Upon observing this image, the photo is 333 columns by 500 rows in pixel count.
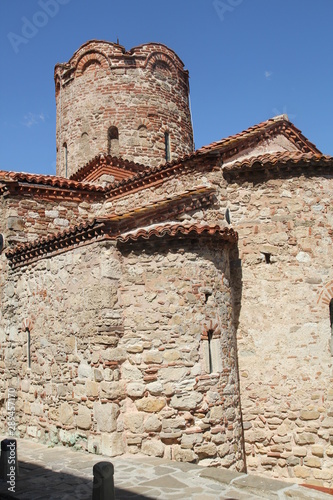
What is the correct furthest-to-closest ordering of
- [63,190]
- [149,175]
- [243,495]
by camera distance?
1. [63,190]
2. [149,175]
3. [243,495]

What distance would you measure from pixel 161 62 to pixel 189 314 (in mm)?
9533

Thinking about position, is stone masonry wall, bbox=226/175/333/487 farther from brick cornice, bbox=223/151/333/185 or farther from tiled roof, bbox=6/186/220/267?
tiled roof, bbox=6/186/220/267

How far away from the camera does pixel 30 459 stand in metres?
6.36

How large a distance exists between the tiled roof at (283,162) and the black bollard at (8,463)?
5.25 meters

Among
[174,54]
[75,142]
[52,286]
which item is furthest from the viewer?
[174,54]

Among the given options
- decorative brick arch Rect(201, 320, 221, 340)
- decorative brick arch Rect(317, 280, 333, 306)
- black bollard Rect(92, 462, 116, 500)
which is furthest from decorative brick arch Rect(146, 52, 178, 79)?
black bollard Rect(92, 462, 116, 500)

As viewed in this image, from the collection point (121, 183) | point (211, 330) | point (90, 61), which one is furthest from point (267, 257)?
point (90, 61)

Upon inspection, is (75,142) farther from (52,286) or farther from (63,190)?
(52,286)

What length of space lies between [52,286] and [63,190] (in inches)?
111

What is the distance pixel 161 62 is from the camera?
535 inches

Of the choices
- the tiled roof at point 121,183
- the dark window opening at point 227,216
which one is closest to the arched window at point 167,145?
the tiled roof at point 121,183

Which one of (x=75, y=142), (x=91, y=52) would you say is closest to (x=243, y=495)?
(x=75, y=142)

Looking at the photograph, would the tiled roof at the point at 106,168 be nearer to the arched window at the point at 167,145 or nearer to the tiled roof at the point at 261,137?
the arched window at the point at 167,145

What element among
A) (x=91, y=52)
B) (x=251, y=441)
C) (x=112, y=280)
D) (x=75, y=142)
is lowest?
(x=251, y=441)
